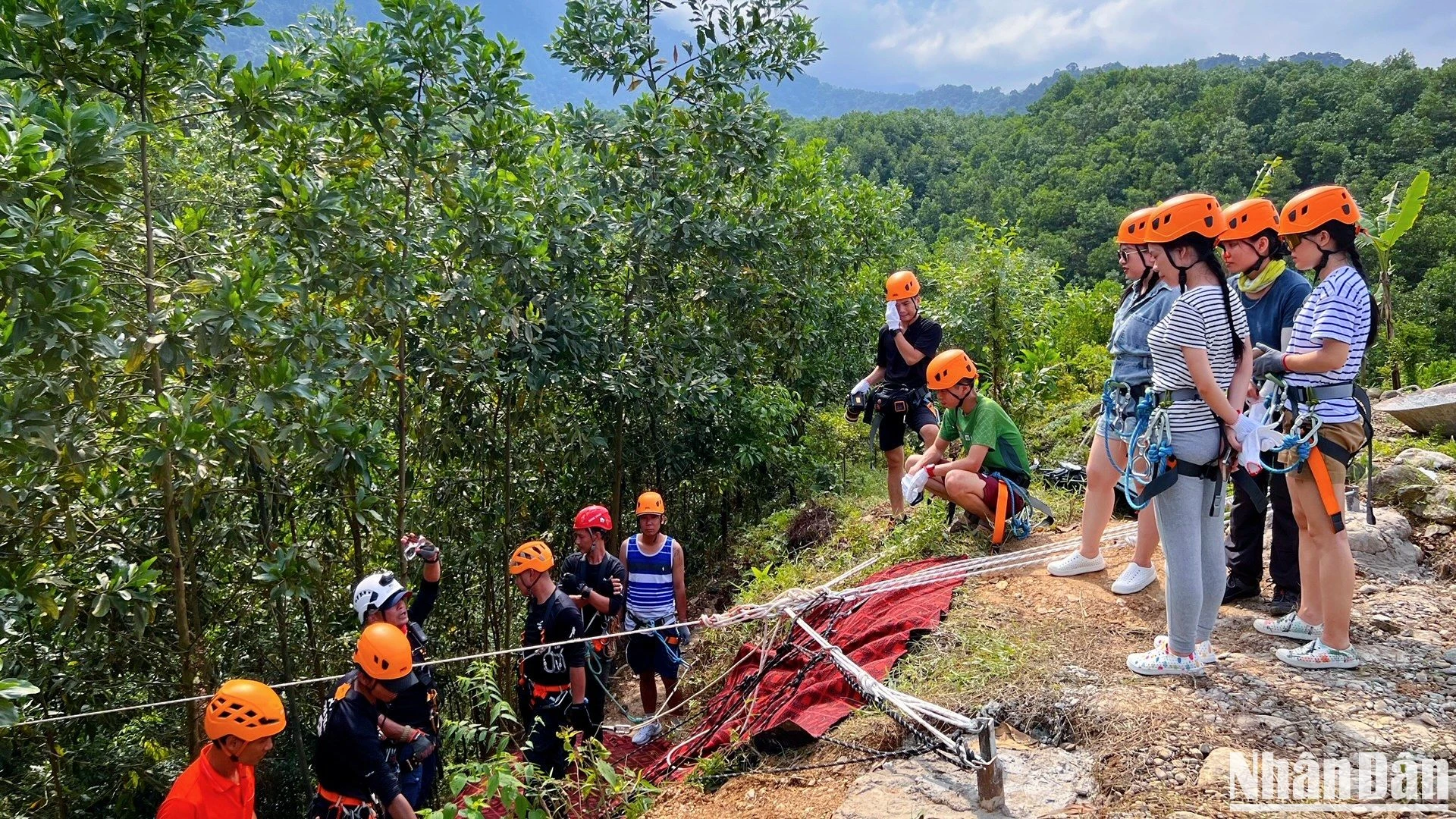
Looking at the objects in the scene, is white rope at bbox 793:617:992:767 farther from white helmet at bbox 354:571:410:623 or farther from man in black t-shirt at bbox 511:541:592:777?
white helmet at bbox 354:571:410:623

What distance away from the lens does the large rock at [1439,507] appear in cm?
613

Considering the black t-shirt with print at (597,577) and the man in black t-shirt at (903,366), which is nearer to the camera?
the black t-shirt with print at (597,577)

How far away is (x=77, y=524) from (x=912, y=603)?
483cm

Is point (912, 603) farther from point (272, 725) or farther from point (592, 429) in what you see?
point (592, 429)

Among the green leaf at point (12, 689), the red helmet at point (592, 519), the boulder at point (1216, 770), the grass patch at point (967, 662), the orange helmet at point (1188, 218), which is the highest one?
the orange helmet at point (1188, 218)

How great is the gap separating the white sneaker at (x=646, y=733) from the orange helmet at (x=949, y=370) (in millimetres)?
2945

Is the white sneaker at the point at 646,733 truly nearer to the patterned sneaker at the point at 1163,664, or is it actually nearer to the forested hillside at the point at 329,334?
the forested hillside at the point at 329,334

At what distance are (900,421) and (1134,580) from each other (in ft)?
8.21

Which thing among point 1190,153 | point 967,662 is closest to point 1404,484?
point 967,662

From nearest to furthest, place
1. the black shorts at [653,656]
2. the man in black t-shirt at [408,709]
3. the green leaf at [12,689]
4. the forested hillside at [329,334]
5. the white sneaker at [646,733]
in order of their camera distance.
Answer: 1. the green leaf at [12,689]
2. the forested hillside at [329,334]
3. the man in black t-shirt at [408,709]
4. the white sneaker at [646,733]
5. the black shorts at [653,656]

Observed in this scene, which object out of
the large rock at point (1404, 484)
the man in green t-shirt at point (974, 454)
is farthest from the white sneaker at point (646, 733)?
the large rock at point (1404, 484)

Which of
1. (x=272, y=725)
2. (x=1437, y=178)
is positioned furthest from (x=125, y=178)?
(x=1437, y=178)

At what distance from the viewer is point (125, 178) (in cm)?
467

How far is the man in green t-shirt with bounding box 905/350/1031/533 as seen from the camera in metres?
6.22
